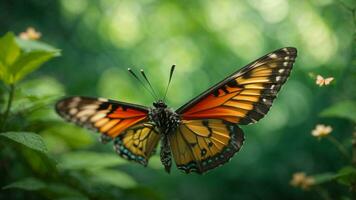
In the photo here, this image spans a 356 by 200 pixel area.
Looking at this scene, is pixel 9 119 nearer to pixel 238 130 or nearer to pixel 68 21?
pixel 238 130

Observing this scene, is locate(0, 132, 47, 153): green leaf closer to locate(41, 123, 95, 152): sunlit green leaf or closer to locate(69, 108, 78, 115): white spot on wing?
locate(69, 108, 78, 115): white spot on wing

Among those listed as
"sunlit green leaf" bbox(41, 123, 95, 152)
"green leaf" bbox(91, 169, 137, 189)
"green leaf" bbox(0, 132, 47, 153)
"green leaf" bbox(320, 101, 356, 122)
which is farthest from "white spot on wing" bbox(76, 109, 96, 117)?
"green leaf" bbox(320, 101, 356, 122)

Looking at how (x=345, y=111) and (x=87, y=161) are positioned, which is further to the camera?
(x=87, y=161)

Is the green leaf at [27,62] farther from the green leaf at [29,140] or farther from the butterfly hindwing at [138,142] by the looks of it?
the butterfly hindwing at [138,142]

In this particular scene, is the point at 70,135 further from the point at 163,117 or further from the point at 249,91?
the point at 249,91

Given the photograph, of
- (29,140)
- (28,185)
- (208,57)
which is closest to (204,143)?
(28,185)

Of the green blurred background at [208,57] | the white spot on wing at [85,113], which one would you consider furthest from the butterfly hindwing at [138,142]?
the green blurred background at [208,57]
